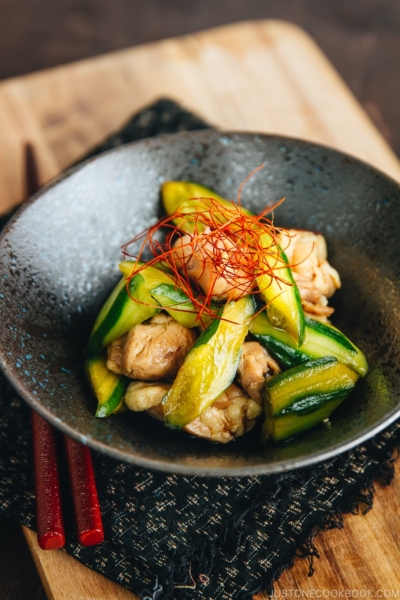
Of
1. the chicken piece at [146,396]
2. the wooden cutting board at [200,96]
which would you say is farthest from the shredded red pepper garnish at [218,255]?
the wooden cutting board at [200,96]

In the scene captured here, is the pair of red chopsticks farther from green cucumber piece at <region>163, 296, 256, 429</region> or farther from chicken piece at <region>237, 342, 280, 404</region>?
chicken piece at <region>237, 342, 280, 404</region>

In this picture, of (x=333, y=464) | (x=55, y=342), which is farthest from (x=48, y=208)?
(x=333, y=464)

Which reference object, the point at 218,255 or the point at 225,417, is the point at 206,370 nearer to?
the point at 225,417

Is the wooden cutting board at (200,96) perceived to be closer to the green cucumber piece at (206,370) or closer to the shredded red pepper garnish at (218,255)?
the shredded red pepper garnish at (218,255)

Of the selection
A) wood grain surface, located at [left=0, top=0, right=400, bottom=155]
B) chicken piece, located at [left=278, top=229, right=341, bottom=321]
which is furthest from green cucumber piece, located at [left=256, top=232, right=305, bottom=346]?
wood grain surface, located at [left=0, top=0, right=400, bottom=155]

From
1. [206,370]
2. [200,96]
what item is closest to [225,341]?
[206,370]

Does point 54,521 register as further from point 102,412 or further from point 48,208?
point 48,208
